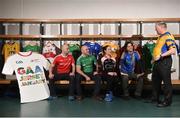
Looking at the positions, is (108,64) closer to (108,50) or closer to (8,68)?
(108,50)

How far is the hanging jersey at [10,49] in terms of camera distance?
7.26 m

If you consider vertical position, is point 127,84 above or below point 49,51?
below

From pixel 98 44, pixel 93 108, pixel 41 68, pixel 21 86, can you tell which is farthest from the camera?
pixel 98 44

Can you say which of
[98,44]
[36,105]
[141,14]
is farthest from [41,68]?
[141,14]

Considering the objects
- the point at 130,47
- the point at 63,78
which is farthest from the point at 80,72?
the point at 130,47

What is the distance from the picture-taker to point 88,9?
7.61 m

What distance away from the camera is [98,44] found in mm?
7277

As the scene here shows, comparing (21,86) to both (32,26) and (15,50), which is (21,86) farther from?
(32,26)

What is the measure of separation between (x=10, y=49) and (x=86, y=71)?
191cm

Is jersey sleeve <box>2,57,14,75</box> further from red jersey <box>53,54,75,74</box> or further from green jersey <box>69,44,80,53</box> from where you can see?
green jersey <box>69,44,80,53</box>

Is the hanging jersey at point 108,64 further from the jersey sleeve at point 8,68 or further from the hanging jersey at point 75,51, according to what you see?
the jersey sleeve at point 8,68

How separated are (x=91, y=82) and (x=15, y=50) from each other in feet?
6.51

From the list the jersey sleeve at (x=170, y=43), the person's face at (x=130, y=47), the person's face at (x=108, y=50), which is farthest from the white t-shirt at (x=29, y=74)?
the jersey sleeve at (x=170, y=43)

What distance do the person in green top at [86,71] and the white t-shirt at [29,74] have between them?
2.17 ft
